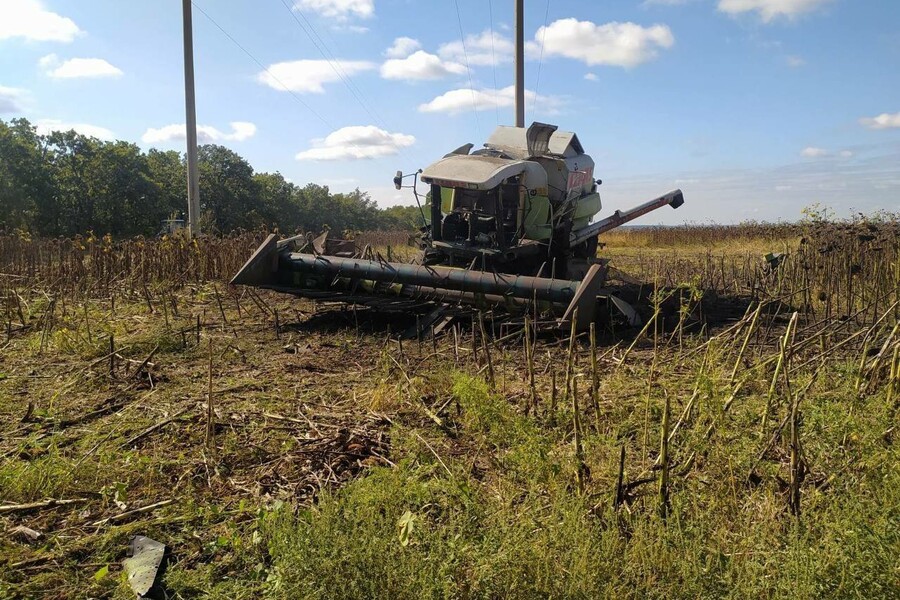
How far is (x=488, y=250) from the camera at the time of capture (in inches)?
311

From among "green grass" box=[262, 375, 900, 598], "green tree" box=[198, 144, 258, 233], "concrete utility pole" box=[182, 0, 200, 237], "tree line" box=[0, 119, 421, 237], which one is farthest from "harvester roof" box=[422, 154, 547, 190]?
"green tree" box=[198, 144, 258, 233]

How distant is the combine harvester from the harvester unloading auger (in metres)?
0.01

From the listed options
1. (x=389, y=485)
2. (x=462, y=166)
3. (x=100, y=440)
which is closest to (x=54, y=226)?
(x=462, y=166)

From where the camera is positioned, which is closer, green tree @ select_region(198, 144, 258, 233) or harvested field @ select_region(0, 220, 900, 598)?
harvested field @ select_region(0, 220, 900, 598)

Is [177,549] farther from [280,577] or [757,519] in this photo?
[757,519]

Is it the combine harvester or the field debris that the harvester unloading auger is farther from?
the field debris

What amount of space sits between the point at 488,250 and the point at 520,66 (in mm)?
9565

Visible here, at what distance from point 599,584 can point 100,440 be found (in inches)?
119

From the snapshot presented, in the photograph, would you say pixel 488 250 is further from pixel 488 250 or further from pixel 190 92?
pixel 190 92

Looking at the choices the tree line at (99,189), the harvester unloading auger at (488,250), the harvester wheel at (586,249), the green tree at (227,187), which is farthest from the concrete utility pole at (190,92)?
the green tree at (227,187)

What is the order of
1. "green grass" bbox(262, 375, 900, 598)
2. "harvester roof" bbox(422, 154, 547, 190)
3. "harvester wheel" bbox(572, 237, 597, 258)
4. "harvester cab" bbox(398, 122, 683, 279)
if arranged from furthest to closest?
"harvester wheel" bbox(572, 237, 597, 258), "harvester cab" bbox(398, 122, 683, 279), "harvester roof" bbox(422, 154, 547, 190), "green grass" bbox(262, 375, 900, 598)

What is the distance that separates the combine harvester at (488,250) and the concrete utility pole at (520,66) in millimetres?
5449

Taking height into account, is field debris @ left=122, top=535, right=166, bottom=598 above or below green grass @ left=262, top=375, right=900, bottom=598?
below

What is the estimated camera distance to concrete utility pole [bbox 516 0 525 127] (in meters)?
15.5
